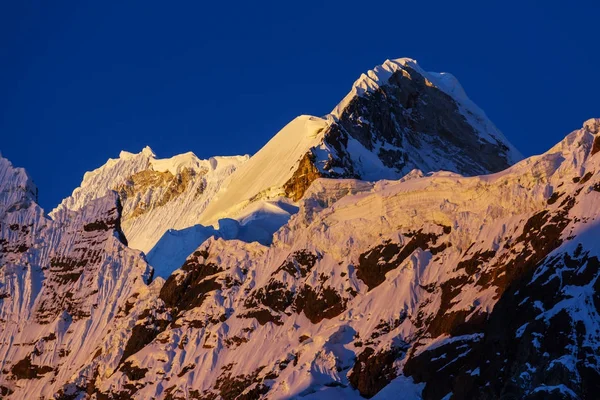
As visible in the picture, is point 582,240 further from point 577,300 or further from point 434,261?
point 434,261

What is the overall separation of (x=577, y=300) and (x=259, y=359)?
5242 centimetres

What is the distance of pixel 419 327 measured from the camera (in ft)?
601

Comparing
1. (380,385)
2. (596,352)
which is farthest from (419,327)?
(596,352)

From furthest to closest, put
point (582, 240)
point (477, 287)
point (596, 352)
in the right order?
point (477, 287) → point (582, 240) → point (596, 352)

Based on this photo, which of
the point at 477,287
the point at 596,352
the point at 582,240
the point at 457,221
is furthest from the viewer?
the point at 457,221

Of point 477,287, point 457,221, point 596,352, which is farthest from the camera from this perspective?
point 457,221

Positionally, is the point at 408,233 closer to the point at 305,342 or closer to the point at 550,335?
the point at 305,342

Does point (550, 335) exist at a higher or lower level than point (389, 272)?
lower

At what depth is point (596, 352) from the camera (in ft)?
491

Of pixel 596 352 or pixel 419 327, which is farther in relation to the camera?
pixel 419 327

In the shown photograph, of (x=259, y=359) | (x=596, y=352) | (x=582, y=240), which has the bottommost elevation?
(x=596, y=352)

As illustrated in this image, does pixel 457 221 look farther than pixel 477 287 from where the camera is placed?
Yes

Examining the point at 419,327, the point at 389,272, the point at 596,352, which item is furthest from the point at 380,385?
the point at 596,352

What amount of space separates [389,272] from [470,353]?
3129 cm
